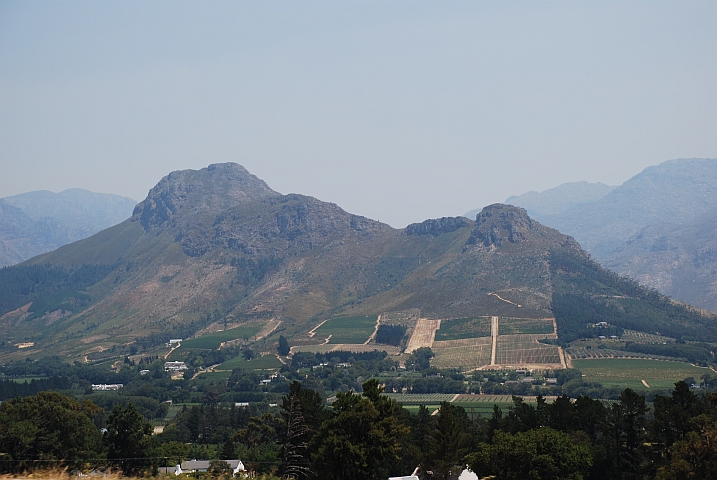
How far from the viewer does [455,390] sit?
18938cm

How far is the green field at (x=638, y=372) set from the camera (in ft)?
570

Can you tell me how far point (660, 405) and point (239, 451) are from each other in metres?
54.0

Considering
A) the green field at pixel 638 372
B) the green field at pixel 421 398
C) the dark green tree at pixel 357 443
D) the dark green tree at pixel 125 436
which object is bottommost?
the green field at pixel 421 398

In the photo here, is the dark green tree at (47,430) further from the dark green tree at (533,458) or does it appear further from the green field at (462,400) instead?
the green field at (462,400)

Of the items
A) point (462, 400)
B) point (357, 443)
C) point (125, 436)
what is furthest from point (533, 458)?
point (462, 400)

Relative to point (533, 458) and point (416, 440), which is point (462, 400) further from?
point (533, 458)

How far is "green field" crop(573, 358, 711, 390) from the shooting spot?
173750mm

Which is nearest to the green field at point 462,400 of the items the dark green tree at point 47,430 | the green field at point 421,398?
the green field at point 421,398

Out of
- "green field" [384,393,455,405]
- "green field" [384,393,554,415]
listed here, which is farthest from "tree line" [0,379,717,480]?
"green field" [384,393,455,405]

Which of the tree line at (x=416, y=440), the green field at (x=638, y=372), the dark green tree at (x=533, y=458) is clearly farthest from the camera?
the green field at (x=638, y=372)

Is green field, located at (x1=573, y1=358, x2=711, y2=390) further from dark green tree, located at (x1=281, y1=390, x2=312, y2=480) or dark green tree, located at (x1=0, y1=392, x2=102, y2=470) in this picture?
dark green tree, located at (x1=0, y1=392, x2=102, y2=470)

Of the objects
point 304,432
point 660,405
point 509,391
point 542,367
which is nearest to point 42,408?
point 304,432

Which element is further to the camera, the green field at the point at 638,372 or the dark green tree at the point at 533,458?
the green field at the point at 638,372

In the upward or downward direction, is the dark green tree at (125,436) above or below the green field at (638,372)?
above
